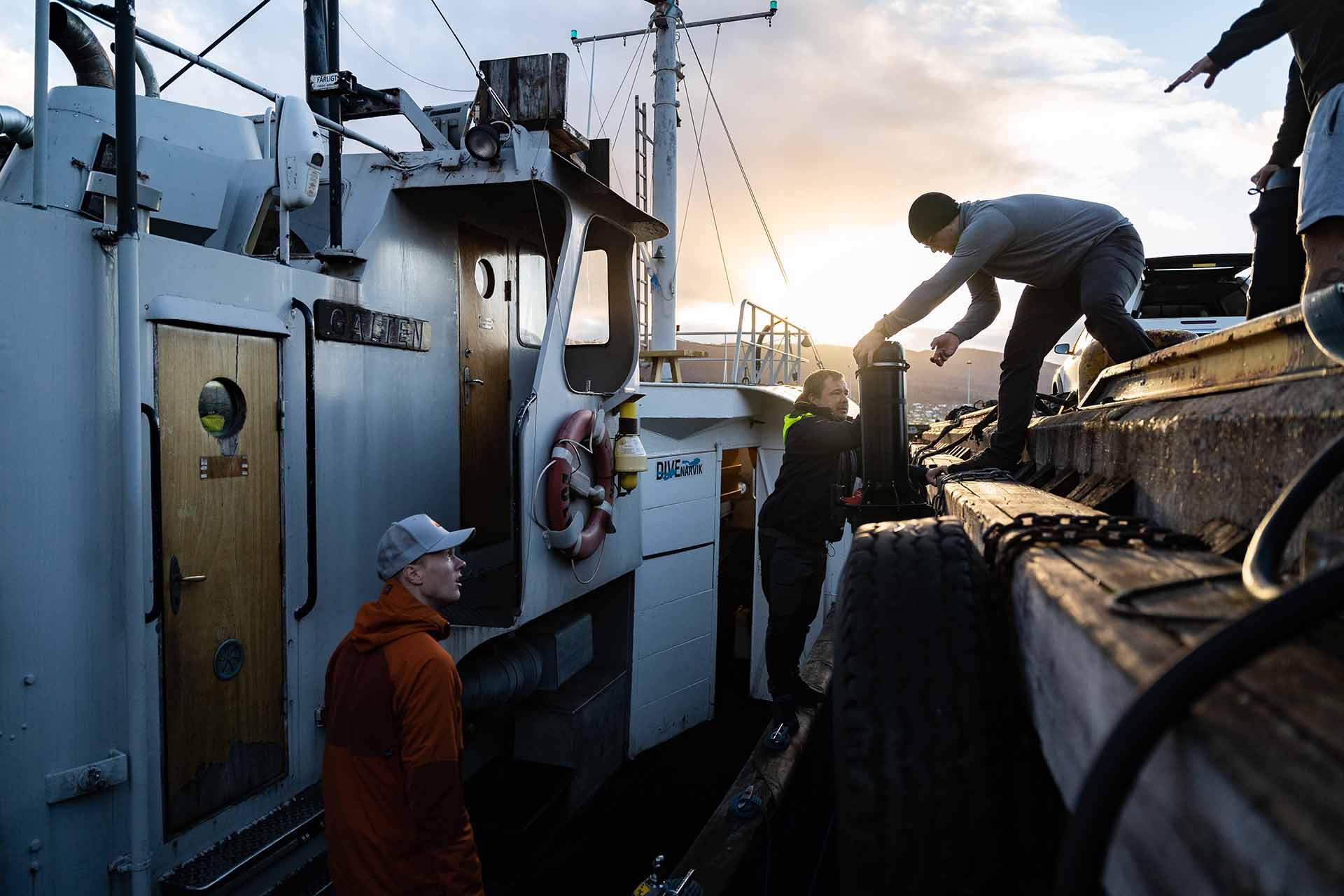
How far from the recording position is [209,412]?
10.8ft

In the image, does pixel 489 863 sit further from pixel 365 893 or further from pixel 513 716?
pixel 365 893

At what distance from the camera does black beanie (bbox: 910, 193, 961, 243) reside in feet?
9.96

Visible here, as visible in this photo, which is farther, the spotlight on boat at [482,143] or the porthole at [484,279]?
the porthole at [484,279]

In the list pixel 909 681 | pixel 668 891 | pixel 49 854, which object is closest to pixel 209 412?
pixel 49 854

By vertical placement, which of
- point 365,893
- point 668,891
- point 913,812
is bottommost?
point 668,891

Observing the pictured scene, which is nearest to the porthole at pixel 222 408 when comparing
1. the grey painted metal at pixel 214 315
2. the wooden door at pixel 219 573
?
the wooden door at pixel 219 573

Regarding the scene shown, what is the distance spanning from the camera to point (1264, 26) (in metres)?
2.24

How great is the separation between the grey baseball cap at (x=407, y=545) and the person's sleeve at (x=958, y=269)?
1.69 meters

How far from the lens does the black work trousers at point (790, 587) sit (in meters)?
5.18

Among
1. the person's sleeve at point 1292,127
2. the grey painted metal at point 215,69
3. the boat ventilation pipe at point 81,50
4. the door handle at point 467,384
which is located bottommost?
the door handle at point 467,384

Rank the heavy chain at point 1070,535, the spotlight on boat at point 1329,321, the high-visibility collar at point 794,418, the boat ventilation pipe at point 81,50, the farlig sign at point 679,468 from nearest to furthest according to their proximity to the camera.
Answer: the spotlight on boat at point 1329,321
the heavy chain at point 1070,535
the boat ventilation pipe at point 81,50
the high-visibility collar at point 794,418
the farlig sign at point 679,468

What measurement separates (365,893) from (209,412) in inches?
74.0

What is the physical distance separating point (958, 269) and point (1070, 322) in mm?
916

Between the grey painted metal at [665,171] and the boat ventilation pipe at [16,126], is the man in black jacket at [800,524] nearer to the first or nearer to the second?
the boat ventilation pipe at [16,126]
